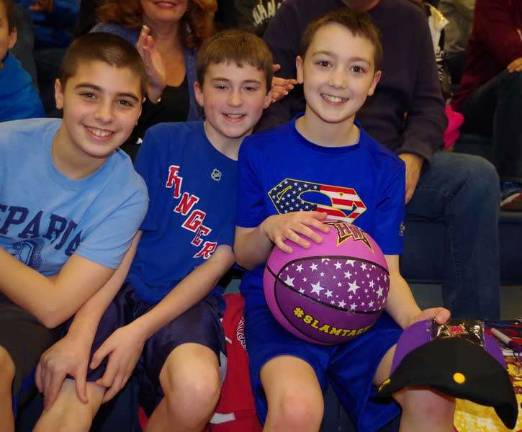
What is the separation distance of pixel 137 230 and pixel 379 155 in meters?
0.81

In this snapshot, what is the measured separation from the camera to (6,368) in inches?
62.9

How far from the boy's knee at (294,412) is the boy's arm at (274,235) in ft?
1.27

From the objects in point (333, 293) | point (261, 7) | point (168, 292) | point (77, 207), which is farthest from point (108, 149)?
point (261, 7)

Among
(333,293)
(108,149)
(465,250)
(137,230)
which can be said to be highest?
(108,149)

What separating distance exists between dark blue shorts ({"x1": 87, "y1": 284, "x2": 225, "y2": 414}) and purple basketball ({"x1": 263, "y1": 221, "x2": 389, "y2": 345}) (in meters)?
0.27

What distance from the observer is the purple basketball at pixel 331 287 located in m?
1.67

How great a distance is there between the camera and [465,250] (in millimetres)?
2516

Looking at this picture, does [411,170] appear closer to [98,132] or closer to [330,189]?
[330,189]

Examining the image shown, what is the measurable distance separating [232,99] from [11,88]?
38.0 inches

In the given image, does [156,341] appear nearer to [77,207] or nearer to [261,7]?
[77,207]

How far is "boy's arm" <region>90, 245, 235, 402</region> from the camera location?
179 centimetres

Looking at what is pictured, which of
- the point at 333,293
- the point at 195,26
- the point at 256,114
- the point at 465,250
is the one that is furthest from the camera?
the point at 195,26

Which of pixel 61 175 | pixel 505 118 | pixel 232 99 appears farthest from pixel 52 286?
pixel 505 118

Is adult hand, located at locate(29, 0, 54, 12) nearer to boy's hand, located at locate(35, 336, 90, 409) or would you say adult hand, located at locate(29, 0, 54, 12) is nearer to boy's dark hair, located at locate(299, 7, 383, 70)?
boy's dark hair, located at locate(299, 7, 383, 70)
